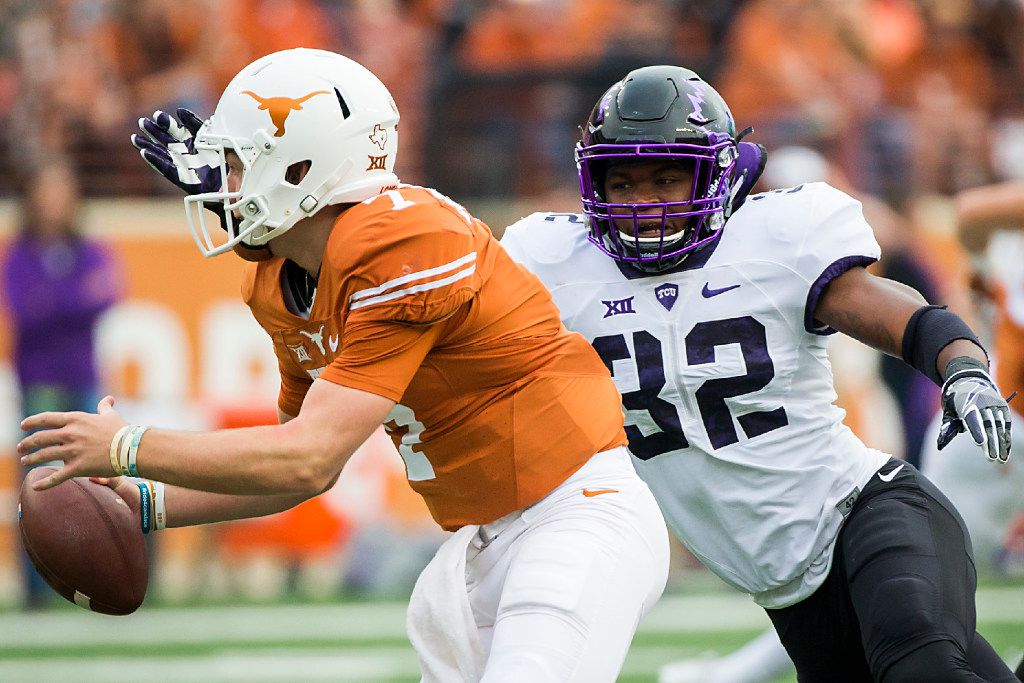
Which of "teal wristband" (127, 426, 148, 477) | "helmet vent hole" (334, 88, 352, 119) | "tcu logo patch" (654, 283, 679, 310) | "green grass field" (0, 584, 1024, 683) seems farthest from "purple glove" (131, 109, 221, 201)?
"green grass field" (0, 584, 1024, 683)

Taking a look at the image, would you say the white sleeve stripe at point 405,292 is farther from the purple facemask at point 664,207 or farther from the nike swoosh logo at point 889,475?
the nike swoosh logo at point 889,475

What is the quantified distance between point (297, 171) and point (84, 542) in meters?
0.80

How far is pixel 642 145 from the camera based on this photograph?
301 cm

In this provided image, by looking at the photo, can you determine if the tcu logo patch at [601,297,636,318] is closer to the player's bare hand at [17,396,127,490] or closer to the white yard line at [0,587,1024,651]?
the player's bare hand at [17,396,127,490]

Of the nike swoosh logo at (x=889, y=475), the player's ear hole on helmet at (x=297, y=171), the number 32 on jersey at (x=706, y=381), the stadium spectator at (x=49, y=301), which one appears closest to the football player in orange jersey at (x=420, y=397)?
the player's ear hole on helmet at (x=297, y=171)

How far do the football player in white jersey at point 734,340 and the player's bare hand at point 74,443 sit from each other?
1.10 m

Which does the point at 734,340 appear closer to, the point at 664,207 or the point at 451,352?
the point at 664,207

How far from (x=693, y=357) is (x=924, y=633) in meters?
0.74

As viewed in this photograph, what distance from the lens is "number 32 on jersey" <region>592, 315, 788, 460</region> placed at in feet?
9.90

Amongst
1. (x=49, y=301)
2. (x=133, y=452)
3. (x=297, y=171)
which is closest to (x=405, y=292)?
(x=297, y=171)

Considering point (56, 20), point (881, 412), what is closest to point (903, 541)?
point (881, 412)

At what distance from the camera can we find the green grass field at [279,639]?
5250 millimetres

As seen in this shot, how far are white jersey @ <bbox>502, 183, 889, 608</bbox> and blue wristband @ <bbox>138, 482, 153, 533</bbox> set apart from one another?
946 millimetres

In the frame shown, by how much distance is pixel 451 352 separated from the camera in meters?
2.62
